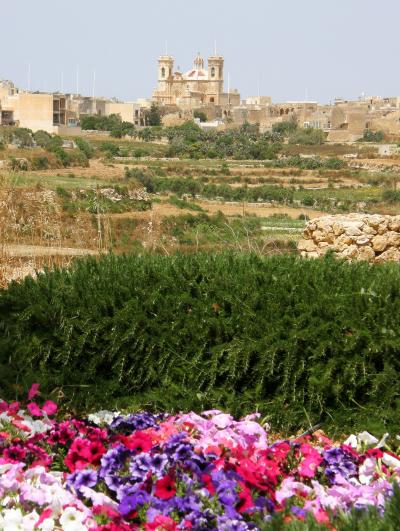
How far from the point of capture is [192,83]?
14350cm

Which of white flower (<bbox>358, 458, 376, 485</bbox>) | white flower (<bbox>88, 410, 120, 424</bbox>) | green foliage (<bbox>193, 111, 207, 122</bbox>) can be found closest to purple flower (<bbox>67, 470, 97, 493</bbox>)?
white flower (<bbox>88, 410, 120, 424</bbox>)

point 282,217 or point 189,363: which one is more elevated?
point 189,363

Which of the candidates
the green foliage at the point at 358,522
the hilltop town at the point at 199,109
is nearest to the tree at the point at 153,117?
the hilltop town at the point at 199,109

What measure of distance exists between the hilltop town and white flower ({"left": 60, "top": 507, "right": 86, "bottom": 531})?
3173 inches

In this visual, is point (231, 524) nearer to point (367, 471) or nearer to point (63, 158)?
point (367, 471)

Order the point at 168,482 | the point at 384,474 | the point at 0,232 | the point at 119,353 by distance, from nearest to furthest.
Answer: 1. the point at 168,482
2. the point at 384,474
3. the point at 119,353
4. the point at 0,232

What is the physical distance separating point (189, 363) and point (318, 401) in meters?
0.65

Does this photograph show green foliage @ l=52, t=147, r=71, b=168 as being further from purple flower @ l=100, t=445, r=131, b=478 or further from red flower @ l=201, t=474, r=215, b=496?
red flower @ l=201, t=474, r=215, b=496

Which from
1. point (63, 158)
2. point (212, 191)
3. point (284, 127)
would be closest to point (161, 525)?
point (212, 191)

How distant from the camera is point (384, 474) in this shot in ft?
10.2

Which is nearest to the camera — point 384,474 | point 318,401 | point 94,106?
point 384,474

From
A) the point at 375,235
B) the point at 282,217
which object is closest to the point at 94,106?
the point at 282,217

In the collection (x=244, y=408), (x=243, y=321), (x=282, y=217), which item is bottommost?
(x=282, y=217)

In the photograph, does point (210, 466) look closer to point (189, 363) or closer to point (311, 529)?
point (311, 529)
